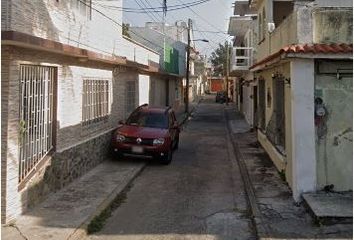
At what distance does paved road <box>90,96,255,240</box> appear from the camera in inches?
313

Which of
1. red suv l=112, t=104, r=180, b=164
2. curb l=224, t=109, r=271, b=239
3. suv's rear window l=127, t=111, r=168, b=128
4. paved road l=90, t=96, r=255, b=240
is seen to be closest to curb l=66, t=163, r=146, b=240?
paved road l=90, t=96, r=255, b=240

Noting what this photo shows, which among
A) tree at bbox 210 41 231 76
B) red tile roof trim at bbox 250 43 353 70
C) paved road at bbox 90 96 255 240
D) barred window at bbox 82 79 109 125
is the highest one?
tree at bbox 210 41 231 76

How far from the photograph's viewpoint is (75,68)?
38.1 feet

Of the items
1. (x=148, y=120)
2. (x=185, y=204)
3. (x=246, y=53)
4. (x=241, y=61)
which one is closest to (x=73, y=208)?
(x=185, y=204)

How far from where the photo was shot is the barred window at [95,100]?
1282 centimetres

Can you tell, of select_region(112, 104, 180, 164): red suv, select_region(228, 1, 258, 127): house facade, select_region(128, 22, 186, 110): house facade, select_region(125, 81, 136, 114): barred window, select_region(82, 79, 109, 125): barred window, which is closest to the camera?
select_region(82, 79, 109, 125): barred window

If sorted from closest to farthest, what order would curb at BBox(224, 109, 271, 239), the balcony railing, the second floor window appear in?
1. curb at BBox(224, 109, 271, 239)
2. the second floor window
3. the balcony railing

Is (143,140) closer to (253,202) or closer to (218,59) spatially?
(253,202)

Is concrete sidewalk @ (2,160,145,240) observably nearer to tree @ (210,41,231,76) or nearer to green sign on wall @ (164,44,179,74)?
green sign on wall @ (164,44,179,74)

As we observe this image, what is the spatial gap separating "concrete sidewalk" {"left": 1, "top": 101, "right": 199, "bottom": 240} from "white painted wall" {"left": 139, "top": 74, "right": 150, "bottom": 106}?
27.5ft

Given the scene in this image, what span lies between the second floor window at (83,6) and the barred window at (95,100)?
5.64ft

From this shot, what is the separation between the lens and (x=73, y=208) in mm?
8961

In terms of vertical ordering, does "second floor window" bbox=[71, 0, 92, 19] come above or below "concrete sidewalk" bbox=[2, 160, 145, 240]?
above

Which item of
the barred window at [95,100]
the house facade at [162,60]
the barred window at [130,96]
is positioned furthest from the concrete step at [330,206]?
the house facade at [162,60]
